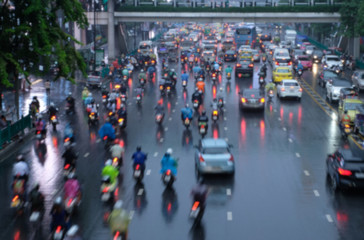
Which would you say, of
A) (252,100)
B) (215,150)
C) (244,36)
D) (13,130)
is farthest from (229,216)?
(244,36)

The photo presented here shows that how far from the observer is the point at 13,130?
1184 inches

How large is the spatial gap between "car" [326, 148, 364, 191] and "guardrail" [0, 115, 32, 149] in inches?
589

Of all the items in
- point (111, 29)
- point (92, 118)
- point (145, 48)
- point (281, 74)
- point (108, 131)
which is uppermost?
point (111, 29)

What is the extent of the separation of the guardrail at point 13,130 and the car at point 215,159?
33.3ft

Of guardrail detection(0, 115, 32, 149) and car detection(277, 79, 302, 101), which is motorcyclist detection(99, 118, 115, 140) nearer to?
guardrail detection(0, 115, 32, 149)

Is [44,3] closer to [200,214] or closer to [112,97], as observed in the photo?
[112,97]

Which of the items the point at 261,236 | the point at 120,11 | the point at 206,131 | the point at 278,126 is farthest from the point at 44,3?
the point at 120,11

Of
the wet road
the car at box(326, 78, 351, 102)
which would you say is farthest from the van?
the wet road

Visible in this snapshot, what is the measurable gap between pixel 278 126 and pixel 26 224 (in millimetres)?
18177

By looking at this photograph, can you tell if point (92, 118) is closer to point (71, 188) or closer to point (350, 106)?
point (350, 106)

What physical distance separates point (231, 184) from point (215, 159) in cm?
111

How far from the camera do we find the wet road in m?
17.5

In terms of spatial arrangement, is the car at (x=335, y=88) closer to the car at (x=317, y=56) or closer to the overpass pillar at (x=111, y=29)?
the car at (x=317, y=56)

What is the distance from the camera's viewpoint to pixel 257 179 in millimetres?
22734
